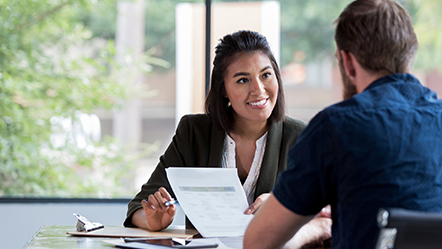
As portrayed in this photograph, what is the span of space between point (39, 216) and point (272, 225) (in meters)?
2.59

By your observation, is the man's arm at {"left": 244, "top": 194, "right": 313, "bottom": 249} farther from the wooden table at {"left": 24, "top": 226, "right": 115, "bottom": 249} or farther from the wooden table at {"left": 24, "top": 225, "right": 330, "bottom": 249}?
the wooden table at {"left": 24, "top": 226, "right": 115, "bottom": 249}

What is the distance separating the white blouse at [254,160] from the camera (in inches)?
67.5

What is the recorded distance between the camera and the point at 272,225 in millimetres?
937

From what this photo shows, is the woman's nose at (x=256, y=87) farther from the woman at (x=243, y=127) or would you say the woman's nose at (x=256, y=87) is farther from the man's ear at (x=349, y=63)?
the man's ear at (x=349, y=63)

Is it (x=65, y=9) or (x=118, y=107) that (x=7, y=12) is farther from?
(x=118, y=107)

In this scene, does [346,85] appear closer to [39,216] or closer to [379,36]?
[379,36]

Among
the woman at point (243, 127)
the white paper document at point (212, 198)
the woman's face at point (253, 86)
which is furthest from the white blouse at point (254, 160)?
the white paper document at point (212, 198)

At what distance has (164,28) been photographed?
223 inches

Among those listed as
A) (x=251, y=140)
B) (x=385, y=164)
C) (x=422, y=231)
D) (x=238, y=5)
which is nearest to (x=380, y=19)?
(x=385, y=164)

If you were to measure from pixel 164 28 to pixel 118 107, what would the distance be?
86.6 inches

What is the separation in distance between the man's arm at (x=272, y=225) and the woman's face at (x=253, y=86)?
2.63 ft

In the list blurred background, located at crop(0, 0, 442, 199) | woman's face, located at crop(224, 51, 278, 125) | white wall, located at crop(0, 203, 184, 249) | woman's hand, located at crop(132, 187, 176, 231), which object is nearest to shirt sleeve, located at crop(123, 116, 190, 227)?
woman's hand, located at crop(132, 187, 176, 231)

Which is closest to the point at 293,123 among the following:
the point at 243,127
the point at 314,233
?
the point at 243,127

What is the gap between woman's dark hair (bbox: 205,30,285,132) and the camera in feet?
5.84
